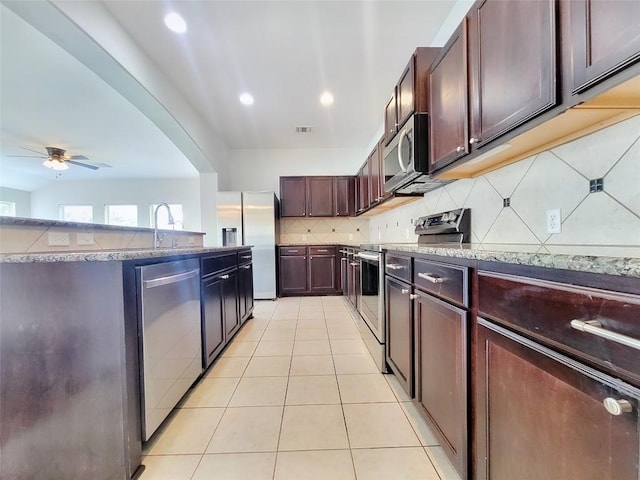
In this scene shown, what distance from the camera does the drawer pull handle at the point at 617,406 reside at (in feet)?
1.69

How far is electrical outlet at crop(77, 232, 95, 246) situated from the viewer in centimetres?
174

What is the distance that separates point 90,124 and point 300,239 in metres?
3.90

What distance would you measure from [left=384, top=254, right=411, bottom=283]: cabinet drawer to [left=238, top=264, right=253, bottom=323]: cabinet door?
5.83 feet

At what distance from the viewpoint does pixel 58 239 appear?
159cm

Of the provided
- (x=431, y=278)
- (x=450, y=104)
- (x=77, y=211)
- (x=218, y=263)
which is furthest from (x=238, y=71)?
(x=77, y=211)

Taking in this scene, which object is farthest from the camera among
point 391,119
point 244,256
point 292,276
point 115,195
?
point 115,195

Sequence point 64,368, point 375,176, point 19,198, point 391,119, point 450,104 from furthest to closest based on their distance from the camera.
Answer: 1. point 19,198
2. point 375,176
3. point 391,119
4. point 450,104
5. point 64,368

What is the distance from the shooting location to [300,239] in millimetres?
5586

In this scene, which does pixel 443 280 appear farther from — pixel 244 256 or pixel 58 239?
pixel 244 256

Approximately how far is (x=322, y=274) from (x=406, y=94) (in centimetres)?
349

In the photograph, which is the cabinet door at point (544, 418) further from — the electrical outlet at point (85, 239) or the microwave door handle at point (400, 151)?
the electrical outlet at point (85, 239)

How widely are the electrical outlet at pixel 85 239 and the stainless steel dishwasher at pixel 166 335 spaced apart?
0.65 metres

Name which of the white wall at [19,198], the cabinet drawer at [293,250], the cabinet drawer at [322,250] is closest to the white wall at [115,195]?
the white wall at [19,198]

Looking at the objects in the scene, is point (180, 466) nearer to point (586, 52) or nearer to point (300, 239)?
point (586, 52)
